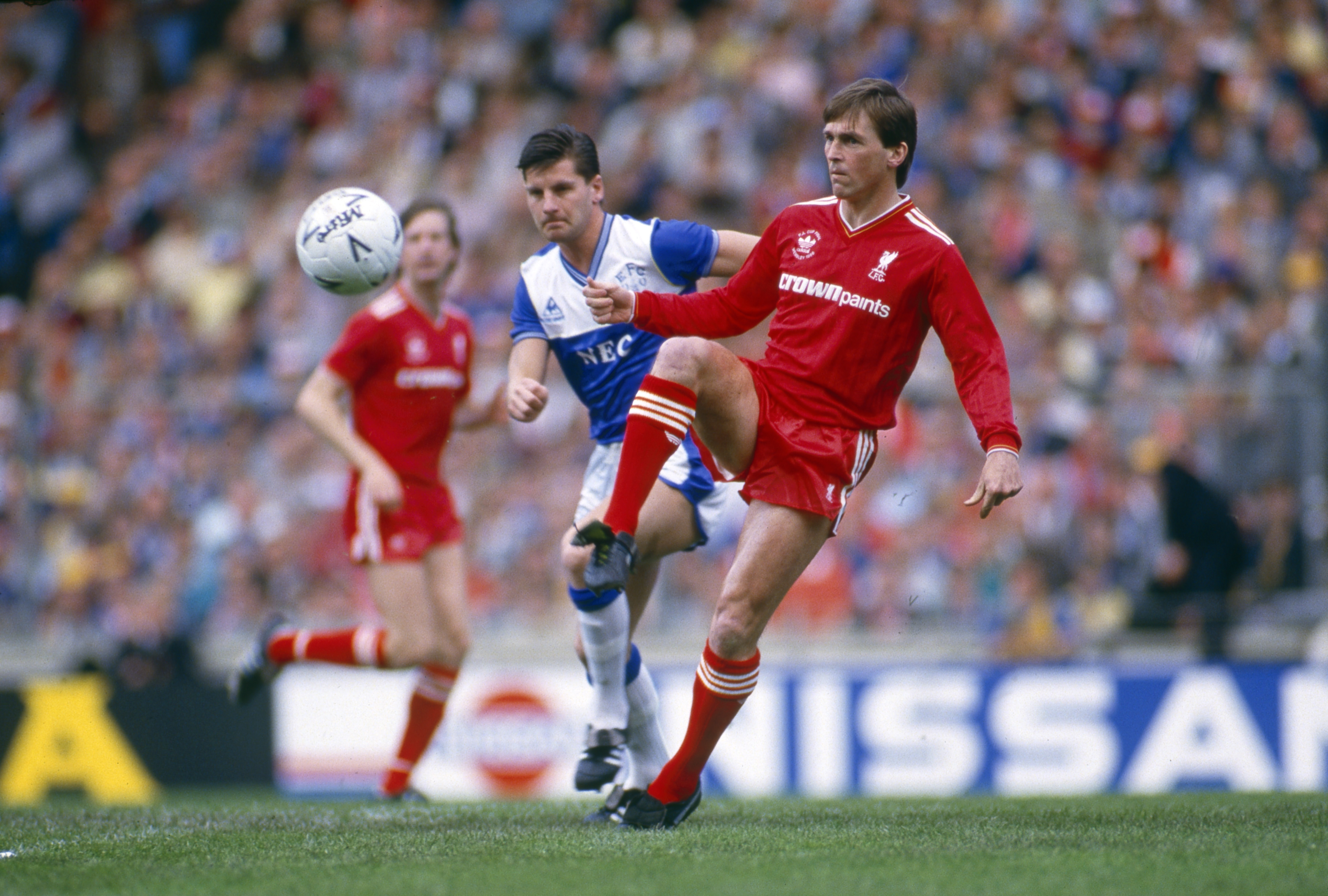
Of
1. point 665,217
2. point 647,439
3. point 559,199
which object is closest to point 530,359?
point 559,199

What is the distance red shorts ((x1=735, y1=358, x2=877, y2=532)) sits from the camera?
5.20 m

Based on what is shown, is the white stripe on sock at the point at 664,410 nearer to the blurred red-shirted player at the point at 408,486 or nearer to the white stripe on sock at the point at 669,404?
the white stripe on sock at the point at 669,404

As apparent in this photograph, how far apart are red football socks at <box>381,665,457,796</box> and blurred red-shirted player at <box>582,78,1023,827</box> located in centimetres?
246

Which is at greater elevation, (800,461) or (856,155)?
(856,155)

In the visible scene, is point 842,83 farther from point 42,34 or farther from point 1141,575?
point 42,34

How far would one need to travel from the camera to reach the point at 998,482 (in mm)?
4863

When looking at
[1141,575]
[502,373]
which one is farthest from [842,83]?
[1141,575]

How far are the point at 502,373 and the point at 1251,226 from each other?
6.74 m

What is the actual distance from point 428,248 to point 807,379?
2.98 metres

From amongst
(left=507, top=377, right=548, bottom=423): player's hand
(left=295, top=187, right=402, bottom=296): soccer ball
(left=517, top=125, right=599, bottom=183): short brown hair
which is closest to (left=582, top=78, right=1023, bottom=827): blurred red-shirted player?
(left=507, top=377, right=548, bottom=423): player's hand

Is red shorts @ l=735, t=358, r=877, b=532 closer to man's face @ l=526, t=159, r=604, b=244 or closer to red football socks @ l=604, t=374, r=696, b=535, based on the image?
red football socks @ l=604, t=374, r=696, b=535

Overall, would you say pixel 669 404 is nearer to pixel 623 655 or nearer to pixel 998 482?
pixel 998 482

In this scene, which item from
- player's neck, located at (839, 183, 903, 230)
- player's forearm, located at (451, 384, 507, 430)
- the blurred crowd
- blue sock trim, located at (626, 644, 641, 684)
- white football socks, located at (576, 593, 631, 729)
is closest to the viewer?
player's neck, located at (839, 183, 903, 230)

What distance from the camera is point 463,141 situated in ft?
49.9
